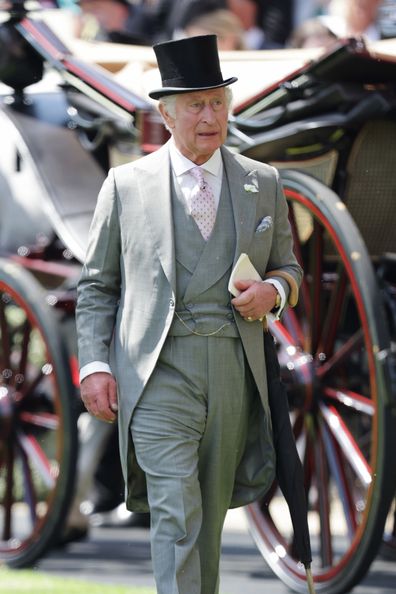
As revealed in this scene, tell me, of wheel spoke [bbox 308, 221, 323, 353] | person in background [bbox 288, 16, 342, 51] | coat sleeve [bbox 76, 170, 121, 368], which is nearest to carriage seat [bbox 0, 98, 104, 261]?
wheel spoke [bbox 308, 221, 323, 353]

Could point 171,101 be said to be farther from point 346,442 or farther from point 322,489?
point 322,489

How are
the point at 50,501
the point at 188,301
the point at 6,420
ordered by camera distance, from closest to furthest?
the point at 188,301, the point at 50,501, the point at 6,420

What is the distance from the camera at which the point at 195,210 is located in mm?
4734

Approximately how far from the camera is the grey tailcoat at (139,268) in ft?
15.4

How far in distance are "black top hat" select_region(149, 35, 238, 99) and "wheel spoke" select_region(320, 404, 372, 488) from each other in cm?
182

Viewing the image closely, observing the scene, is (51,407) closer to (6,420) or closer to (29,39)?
(6,420)

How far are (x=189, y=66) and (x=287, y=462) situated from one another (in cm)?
121

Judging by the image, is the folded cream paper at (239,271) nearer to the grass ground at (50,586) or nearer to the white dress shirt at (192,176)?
the white dress shirt at (192,176)

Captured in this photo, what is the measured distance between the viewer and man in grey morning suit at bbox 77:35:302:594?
466 cm

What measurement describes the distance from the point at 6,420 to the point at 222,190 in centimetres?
289

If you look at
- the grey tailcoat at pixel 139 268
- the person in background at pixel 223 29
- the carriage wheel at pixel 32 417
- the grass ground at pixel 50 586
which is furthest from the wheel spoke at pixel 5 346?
the grey tailcoat at pixel 139 268

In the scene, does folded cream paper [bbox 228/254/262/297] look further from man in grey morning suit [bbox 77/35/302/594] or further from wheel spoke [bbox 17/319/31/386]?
wheel spoke [bbox 17/319/31/386]

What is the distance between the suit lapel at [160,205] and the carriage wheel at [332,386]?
118 centimetres

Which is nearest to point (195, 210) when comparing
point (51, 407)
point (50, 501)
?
point (50, 501)
